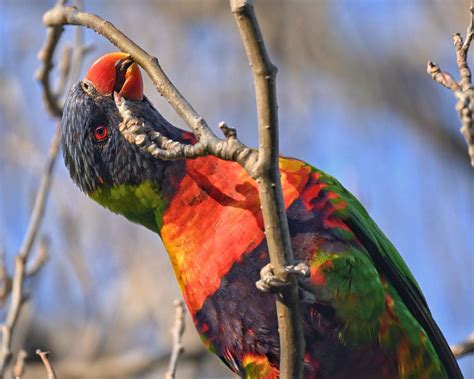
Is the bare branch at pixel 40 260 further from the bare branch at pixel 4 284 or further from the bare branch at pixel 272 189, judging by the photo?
the bare branch at pixel 272 189

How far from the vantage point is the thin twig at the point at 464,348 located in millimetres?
2992

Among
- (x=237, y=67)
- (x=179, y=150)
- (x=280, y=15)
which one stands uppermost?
(x=280, y=15)

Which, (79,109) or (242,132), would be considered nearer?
(79,109)

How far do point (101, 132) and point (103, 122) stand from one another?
0.04 meters

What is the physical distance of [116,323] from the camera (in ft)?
20.0

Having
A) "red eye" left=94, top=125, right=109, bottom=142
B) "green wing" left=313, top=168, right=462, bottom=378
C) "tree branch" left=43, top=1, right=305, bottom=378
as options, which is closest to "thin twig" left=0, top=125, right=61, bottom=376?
"red eye" left=94, top=125, right=109, bottom=142

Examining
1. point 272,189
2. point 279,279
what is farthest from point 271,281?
point 272,189

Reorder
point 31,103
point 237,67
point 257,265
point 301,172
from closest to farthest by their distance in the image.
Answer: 1. point 257,265
2. point 301,172
3. point 31,103
4. point 237,67

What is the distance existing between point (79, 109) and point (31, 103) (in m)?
3.74

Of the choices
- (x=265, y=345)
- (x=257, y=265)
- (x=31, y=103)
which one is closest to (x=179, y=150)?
(x=257, y=265)

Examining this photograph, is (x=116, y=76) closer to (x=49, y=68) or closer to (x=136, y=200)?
(x=49, y=68)

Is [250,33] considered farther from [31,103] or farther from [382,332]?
[31,103]

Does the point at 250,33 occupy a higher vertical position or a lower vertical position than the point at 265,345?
higher

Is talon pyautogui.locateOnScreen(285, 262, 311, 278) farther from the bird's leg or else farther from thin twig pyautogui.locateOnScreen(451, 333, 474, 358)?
thin twig pyautogui.locateOnScreen(451, 333, 474, 358)
